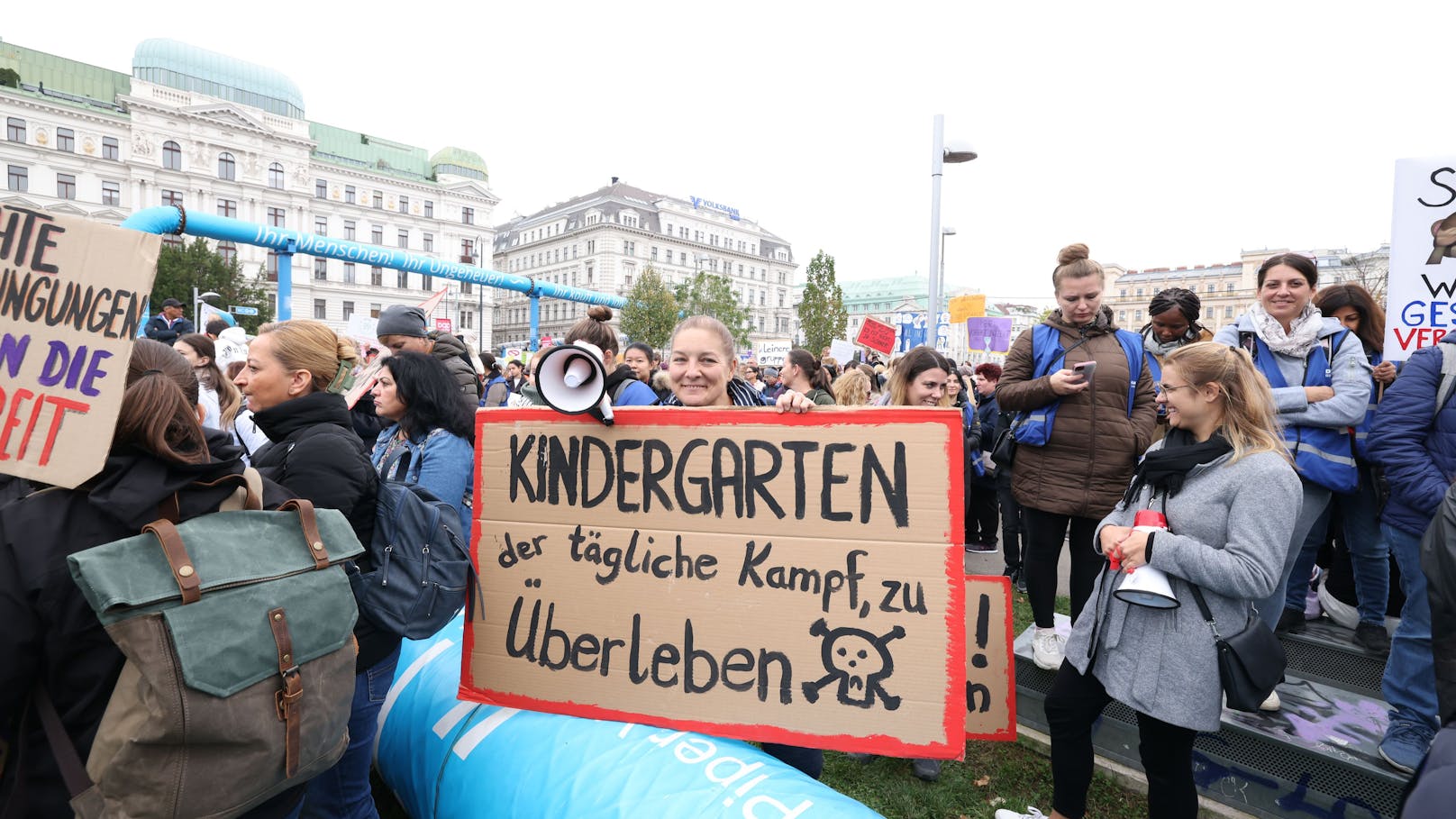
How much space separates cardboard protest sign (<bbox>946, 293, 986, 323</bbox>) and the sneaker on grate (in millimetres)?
12690

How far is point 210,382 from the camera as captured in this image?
4.81m

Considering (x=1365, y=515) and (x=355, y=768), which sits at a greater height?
(x=1365, y=515)

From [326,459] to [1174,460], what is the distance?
8.40 feet

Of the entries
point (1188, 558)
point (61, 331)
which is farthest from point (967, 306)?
point (61, 331)

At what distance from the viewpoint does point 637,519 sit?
235 cm

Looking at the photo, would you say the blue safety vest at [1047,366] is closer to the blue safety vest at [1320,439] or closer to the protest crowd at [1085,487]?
the protest crowd at [1085,487]

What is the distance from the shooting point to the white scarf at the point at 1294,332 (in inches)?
125

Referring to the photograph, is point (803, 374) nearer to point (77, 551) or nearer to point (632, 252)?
point (77, 551)

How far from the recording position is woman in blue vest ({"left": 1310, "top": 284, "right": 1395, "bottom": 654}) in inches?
140

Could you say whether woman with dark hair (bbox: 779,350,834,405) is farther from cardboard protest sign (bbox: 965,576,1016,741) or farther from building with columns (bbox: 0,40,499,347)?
building with columns (bbox: 0,40,499,347)

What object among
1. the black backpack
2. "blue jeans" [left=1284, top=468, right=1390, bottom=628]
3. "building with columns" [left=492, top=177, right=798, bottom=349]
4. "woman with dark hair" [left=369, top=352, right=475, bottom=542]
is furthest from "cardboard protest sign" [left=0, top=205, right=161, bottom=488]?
"building with columns" [left=492, top=177, right=798, bottom=349]

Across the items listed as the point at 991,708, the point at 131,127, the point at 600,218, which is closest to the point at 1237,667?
the point at 991,708

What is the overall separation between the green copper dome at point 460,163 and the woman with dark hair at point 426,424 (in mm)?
78400

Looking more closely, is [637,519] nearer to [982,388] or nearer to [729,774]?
[729,774]
